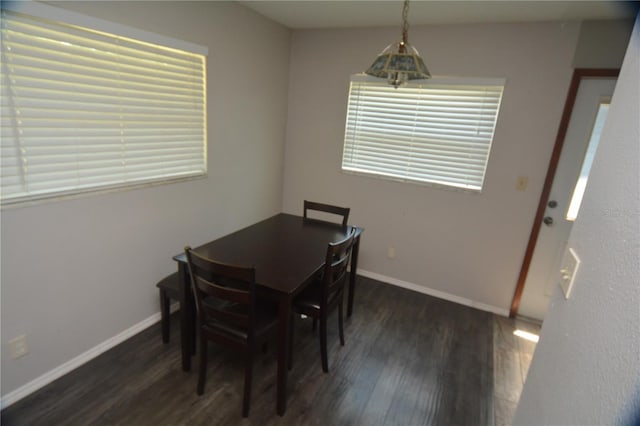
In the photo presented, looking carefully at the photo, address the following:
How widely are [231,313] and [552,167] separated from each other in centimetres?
256

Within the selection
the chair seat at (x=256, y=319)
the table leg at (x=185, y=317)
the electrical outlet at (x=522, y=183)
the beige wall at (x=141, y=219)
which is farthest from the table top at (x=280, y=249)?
the electrical outlet at (x=522, y=183)

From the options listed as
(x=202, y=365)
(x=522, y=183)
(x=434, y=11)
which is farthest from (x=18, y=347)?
(x=522, y=183)

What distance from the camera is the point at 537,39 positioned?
240cm

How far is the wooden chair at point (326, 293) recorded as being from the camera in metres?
1.83

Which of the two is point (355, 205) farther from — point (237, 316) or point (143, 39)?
point (143, 39)

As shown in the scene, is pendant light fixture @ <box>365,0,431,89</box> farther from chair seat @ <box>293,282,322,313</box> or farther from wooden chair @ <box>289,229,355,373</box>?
chair seat @ <box>293,282,322,313</box>

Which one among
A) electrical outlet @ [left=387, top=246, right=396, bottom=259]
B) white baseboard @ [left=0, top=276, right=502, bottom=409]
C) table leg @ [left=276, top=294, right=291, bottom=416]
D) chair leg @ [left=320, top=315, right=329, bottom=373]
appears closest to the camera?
table leg @ [left=276, top=294, right=291, bottom=416]

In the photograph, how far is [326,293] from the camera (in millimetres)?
1886

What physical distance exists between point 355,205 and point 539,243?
1621 mm

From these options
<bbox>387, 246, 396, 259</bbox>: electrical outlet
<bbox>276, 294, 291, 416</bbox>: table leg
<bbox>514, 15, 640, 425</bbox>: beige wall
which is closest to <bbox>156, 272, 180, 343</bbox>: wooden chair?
<bbox>276, 294, 291, 416</bbox>: table leg

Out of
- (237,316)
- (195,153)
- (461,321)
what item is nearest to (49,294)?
(237,316)

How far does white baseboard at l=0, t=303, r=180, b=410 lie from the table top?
89 centimetres

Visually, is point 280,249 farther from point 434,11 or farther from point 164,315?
point 434,11

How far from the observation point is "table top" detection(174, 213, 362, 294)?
169 centimetres
